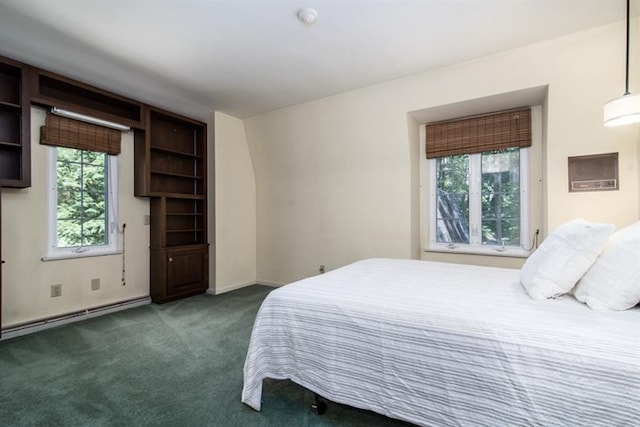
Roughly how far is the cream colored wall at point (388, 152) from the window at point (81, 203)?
79.3 inches

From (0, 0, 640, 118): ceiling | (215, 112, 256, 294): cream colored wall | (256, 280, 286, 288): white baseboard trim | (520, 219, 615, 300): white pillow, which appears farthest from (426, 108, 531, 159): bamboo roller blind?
(256, 280, 286, 288): white baseboard trim

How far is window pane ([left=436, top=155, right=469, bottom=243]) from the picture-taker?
3746 millimetres

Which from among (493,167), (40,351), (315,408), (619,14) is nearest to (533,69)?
(619,14)

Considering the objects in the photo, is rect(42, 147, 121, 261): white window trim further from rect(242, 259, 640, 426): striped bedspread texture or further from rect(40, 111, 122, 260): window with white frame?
rect(242, 259, 640, 426): striped bedspread texture

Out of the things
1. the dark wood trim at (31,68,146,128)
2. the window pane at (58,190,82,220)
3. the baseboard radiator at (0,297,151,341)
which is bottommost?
the baseboard radiator at (0,297,151,341)

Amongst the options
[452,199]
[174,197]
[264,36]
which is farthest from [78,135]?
[452,199]

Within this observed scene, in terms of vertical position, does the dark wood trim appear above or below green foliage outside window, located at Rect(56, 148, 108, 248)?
above

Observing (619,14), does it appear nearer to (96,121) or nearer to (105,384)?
(105,384)

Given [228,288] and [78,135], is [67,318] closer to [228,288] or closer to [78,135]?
[228,288]

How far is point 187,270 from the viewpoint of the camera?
4.21 m

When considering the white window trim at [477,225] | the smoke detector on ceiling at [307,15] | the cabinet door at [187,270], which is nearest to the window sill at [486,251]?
the white window trim at [477,225]

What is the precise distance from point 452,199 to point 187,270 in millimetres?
3640

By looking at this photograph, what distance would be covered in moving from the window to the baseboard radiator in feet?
2.12

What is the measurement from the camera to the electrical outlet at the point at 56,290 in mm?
3203
